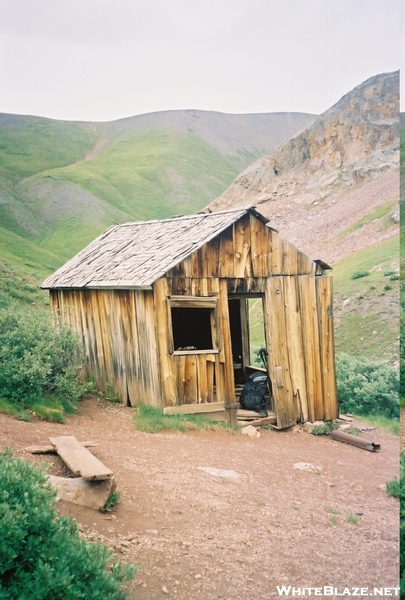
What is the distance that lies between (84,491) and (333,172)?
45304 millimetres

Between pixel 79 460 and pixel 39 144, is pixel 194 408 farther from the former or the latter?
pixel 39 144

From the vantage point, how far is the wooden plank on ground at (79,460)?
691cm

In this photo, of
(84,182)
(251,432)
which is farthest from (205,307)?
(84,182)

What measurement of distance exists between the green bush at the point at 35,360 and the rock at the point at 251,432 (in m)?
3.42

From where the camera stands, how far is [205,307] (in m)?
12.5

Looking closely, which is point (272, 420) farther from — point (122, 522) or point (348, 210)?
point (348, 210)

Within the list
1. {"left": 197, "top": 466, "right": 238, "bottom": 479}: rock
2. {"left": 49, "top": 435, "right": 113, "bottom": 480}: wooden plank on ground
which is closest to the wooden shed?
{"left": 197, "top": 466, "right": 238, "bottom": 479}: rock

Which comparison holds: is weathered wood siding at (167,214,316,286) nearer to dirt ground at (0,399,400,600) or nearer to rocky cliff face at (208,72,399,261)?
dirt ground at (0,399,400,600)

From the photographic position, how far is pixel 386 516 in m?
8.21

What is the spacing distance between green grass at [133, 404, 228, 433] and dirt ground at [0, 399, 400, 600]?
260 mm

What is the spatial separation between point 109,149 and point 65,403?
8824 cm

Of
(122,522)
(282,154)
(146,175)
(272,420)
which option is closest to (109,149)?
(146,175)

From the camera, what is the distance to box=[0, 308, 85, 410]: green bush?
1120 centimetres

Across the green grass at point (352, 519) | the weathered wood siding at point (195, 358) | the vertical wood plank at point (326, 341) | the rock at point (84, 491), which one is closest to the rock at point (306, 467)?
the green grass at point (352, 519)
